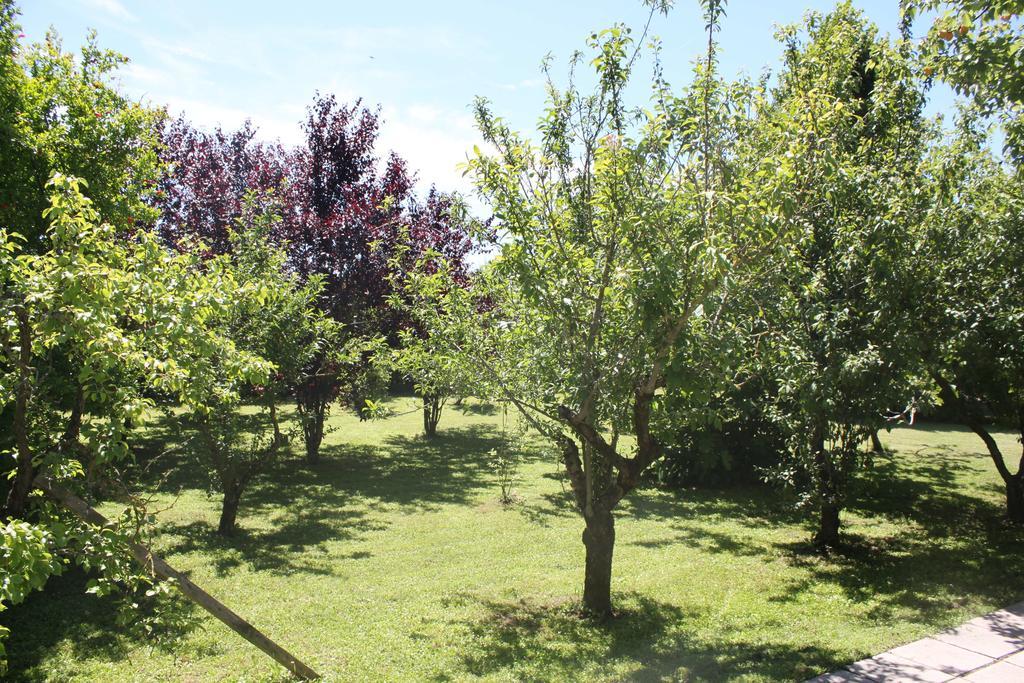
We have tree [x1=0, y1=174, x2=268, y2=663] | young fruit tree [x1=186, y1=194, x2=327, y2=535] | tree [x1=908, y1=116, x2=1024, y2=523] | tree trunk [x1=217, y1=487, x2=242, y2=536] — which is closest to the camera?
tree [x1=0, y1=174, x2=268, y2=663]

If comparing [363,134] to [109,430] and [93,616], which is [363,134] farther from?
[109,430]

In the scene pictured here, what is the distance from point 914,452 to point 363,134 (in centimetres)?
1615

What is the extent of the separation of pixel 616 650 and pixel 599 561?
3.23 feet

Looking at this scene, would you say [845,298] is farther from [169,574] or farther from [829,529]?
[169,574]

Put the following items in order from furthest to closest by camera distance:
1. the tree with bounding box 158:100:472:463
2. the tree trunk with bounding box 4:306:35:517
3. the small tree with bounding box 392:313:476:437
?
the tree with bounding box 158:100:472:463, the small tree with bounding box 392:313:476:437, the tree trunk with bounding box 4:306:35:517

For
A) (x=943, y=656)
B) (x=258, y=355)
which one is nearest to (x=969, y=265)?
(x=943, y=656)

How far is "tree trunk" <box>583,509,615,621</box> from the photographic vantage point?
719 centimetres

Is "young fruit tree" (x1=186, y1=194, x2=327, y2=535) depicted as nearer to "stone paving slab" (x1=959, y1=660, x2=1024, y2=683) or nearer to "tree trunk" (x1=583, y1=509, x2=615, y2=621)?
"tree trunk" (x1=583, y1=509, x2=615, y2=621)

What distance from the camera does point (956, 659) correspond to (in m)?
5.95

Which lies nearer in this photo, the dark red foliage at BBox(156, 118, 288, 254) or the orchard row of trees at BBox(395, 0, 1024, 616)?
the orchard row of trees at BBox(395, 0, 1024, 616)

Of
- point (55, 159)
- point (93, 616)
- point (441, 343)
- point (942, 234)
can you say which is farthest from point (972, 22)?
point (55, 159)

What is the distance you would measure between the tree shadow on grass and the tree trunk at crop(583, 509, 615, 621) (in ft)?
0.54

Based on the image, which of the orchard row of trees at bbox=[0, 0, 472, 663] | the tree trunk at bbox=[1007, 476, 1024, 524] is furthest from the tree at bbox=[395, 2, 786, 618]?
the tree trunk at bbox=[1007, 476, 1024, 524]

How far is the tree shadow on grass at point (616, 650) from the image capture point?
231 inches
